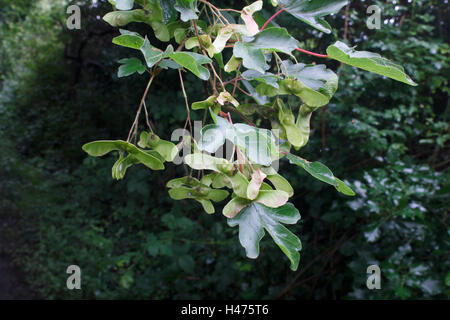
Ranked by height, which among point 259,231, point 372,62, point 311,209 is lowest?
point 311,209

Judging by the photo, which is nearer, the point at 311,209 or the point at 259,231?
the point at 259,231

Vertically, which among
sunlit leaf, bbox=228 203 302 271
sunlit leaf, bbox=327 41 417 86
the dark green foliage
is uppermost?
sunlit leaf, bbox=327 41 417 86

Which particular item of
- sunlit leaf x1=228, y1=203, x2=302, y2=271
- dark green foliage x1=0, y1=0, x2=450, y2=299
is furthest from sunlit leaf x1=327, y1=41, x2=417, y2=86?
dark green foliage x1=0, y1=0, x2=450, y2=299

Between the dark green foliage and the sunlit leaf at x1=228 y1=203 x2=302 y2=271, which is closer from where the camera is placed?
the sunlit leaf at x1=228 y1=203 x2=302 y2=271

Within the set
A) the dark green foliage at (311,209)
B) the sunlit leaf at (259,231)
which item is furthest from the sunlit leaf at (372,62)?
the dark green foliage at (311,209)

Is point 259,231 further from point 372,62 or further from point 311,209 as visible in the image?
point 311,209

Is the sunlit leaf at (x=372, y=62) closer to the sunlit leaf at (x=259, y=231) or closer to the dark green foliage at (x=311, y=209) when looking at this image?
the sunlit leaf at (x=259, y=231)

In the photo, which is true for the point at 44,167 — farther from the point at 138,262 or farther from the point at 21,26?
the point at 21,26

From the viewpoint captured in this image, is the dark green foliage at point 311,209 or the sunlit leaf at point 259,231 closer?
the sunlit leaf at point 259,231

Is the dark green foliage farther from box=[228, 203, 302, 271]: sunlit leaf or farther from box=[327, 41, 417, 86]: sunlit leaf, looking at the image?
box=[228, 203, 302, 271]: sunlit leaf

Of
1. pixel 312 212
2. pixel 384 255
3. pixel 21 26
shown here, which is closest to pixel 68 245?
pixel 312 212

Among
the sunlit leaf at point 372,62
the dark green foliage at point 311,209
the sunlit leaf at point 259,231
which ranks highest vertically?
the sunlit leaf at point 372,62

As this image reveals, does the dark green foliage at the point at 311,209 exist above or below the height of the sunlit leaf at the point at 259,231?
below

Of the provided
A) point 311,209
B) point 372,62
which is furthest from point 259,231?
point 311,209
